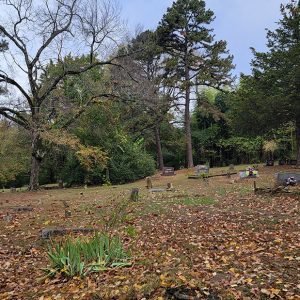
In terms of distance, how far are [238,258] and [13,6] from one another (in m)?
19.1

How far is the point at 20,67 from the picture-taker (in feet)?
66.2

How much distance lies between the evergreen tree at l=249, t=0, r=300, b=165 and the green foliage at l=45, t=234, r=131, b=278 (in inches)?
775

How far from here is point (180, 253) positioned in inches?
226

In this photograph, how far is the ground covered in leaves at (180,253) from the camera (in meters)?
4.19

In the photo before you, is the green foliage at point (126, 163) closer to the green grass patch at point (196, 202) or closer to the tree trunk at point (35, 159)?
the tree trunk at point (35, 159)

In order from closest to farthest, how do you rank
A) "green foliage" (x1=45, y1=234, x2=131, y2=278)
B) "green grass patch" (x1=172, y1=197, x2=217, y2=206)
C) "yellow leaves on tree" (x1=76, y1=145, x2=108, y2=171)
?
"green foliage" (x1=45, y1=234, x2=131, y2=278)
"green grass patch" (x1=172, y1=197, x2=217, y2=206)
"yellow leaves on tree" (x1=76, y1=145, x2=108, y2=171)

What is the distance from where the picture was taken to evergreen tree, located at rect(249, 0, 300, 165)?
74.5 ft

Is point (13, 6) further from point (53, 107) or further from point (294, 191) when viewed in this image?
point (294, 191)

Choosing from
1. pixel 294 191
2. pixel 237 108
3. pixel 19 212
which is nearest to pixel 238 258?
pixel 294 191

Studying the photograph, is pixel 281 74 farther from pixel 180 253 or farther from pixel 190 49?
pixel 180 253

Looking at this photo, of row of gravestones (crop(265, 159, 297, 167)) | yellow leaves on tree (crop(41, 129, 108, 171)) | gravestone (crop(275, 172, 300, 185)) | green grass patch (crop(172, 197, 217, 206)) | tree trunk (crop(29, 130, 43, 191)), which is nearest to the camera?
green grass patch (crop(172, 197, 217, 206))

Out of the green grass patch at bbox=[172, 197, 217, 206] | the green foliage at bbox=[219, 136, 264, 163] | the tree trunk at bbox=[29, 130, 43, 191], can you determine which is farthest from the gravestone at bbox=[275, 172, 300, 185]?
the green foliage at bbox=[219, 136, 264, 163]

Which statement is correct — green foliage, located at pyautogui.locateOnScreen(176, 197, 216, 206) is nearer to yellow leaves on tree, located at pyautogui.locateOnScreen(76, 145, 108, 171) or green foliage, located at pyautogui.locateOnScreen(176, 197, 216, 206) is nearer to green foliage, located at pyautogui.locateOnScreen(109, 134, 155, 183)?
yellow leaves on tree, located at pyautogui.locateOnScreen(76, 145, 108, 171)

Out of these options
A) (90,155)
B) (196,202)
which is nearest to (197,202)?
(196,202)
